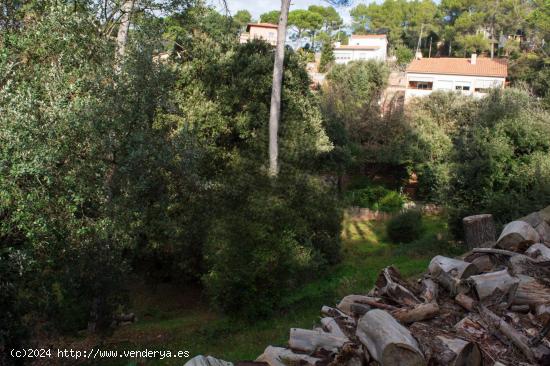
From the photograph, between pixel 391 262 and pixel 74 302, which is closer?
pixel 74 302

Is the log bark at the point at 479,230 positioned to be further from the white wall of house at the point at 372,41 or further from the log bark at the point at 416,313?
the white wall of house at the point at 372,41

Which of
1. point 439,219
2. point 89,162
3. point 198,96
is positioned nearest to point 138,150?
point 89,162

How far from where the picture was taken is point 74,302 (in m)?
8.41

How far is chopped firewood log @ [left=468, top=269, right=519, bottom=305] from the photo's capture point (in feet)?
17.6

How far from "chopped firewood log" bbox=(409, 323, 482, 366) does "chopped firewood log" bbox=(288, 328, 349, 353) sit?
708mm

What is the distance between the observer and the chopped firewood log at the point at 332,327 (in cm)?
484

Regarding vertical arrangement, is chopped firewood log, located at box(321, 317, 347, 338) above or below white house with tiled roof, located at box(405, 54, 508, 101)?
below

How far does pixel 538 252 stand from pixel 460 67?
44595 mm

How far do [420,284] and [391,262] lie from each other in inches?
427

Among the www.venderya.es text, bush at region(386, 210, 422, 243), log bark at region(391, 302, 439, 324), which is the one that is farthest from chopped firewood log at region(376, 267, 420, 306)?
bush at region(386, 210, 422, 243)

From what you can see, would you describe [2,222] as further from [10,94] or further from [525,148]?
[525,148]

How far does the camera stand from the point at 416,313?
4922 millimetres

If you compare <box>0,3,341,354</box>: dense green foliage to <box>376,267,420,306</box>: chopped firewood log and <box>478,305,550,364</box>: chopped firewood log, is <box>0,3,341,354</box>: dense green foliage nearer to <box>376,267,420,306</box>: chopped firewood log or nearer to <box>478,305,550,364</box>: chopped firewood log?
<box>376,267,420,306</box>: chopped firewood log

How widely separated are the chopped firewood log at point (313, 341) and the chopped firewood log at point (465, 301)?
57.3 inches
